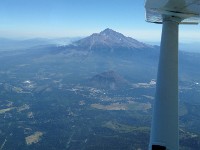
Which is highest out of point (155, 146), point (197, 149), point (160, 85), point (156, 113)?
point (160, 85)

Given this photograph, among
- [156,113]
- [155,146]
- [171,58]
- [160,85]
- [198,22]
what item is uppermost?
[198,22]

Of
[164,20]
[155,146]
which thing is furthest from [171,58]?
[155,146]

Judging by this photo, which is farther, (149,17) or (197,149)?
(197,149)

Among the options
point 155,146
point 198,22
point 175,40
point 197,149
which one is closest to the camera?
point 155,146

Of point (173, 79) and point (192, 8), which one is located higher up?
point (192, 8)

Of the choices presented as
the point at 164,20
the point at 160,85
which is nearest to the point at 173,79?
the point at 160,85

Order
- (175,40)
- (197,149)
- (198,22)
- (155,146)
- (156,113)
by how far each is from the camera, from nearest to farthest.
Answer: (155,146) < (156,113) < (175,40) < (198,22) < (197,149)

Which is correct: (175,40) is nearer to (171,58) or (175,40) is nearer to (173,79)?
(171,58)

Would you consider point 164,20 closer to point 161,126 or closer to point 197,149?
point 161,126

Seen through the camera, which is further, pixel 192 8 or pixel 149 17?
pixel 149 17
